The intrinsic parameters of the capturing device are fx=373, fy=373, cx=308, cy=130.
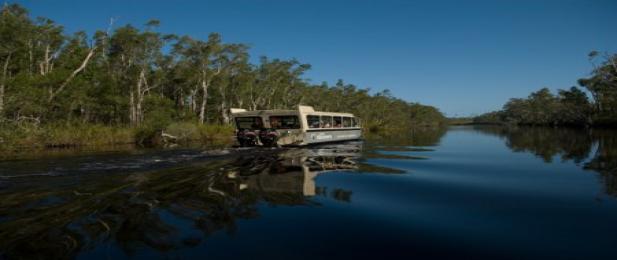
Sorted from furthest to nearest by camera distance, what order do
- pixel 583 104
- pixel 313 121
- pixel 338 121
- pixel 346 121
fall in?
1. pixel 583 104
2. pixel 346 121
3. pixel 338 121
4. pixel 313 121

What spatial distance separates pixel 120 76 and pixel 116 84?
254 cm

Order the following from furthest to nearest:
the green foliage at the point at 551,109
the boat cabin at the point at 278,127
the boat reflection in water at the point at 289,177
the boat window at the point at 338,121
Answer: the green foliage at the point at 551,109 → the boat window at the point at 338,121 → the boat cabin at the point at 278,127 → the boat reflection in water at the point at 289,177

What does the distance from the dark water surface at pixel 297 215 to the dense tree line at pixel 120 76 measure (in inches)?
798

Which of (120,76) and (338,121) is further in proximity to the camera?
(120,76)

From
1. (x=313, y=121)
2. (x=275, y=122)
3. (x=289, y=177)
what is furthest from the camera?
(x=313, y=121)

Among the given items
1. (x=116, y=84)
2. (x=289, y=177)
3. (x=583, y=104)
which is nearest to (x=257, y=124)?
(x=289, y=177)

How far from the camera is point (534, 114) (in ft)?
379

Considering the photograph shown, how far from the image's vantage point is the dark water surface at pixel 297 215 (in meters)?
4.43

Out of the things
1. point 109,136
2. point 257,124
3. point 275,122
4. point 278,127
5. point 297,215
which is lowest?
point 297,215

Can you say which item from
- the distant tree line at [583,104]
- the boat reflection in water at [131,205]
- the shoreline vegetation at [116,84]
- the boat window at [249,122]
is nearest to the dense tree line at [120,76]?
the shoreline vegetation at [116,84]

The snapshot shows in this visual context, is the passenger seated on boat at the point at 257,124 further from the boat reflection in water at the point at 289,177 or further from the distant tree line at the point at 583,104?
the distant tree line at the point at 583,104

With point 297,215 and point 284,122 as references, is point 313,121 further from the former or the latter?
point 297,215

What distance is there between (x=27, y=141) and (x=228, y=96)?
3461cm

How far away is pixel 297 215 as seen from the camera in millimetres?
5938
